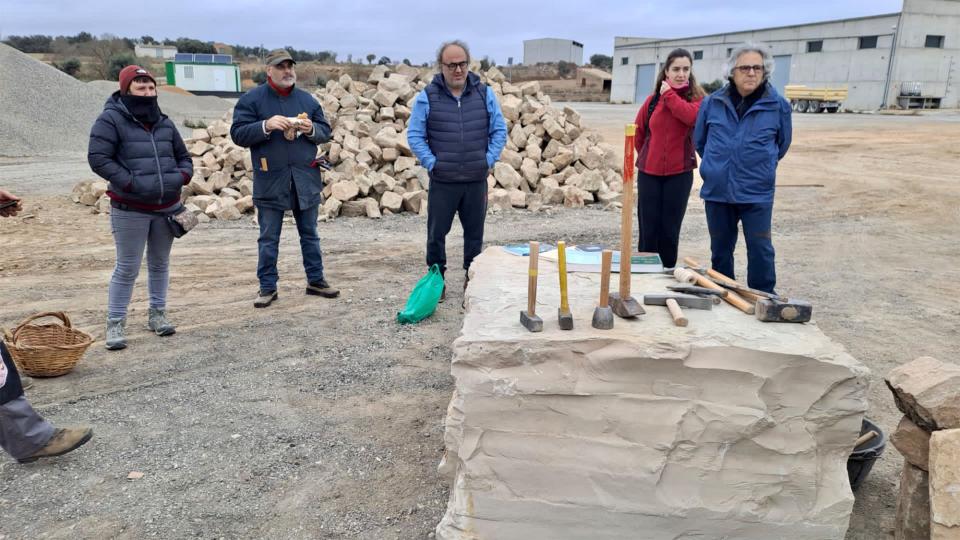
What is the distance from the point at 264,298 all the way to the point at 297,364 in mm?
1228

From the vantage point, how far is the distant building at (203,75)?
119 feet

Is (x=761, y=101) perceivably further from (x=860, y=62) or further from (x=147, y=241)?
(x=860, y=62)

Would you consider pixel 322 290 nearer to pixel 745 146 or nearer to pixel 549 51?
pixel 745 146

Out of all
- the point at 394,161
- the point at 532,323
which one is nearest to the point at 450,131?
the point at 532,323

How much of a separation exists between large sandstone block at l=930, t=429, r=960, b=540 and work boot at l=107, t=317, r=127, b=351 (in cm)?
454

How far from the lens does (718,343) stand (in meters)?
2.58

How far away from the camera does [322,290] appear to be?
18.9 ft

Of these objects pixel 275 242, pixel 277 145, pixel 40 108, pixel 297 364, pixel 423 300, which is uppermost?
pixel 40 108

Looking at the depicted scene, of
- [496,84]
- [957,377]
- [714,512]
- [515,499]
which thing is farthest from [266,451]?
[496,84]

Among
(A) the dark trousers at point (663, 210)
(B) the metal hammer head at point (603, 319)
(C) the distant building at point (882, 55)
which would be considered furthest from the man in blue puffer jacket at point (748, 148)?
(C) the distant building at point (882, 55)

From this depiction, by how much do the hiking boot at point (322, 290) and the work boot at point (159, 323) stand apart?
1209mm

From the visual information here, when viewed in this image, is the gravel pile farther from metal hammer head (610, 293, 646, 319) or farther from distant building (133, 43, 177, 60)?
distant building (133, 43, 177, 60)

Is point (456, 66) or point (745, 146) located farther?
point (456, 66)

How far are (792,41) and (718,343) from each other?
134ft
